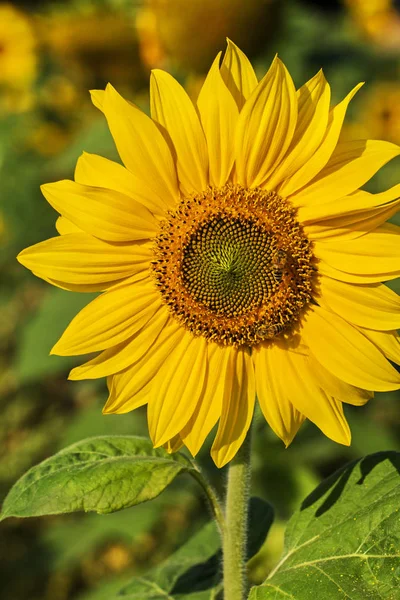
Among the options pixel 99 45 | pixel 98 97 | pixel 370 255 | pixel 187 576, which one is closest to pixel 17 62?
pixel 99 45

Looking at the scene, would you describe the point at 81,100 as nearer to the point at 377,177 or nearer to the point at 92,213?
the point at 377,177

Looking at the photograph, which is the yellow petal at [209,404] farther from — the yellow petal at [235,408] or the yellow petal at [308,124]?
the yellow petal at [308,124]

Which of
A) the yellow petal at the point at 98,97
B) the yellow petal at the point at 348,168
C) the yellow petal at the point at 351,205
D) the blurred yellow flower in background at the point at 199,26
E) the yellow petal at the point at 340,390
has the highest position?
the blurred yellow flower in background at the point at 199,26

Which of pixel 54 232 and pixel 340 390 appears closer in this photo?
pixel 340 390

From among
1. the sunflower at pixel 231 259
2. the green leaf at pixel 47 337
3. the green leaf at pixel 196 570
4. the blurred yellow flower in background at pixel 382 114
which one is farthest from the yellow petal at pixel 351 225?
the blurred yellow flower in background at pixel 382 114

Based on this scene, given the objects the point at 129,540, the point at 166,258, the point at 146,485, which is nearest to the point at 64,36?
the point at 129,540

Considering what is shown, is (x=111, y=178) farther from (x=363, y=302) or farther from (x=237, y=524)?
(x=237, y=524)
